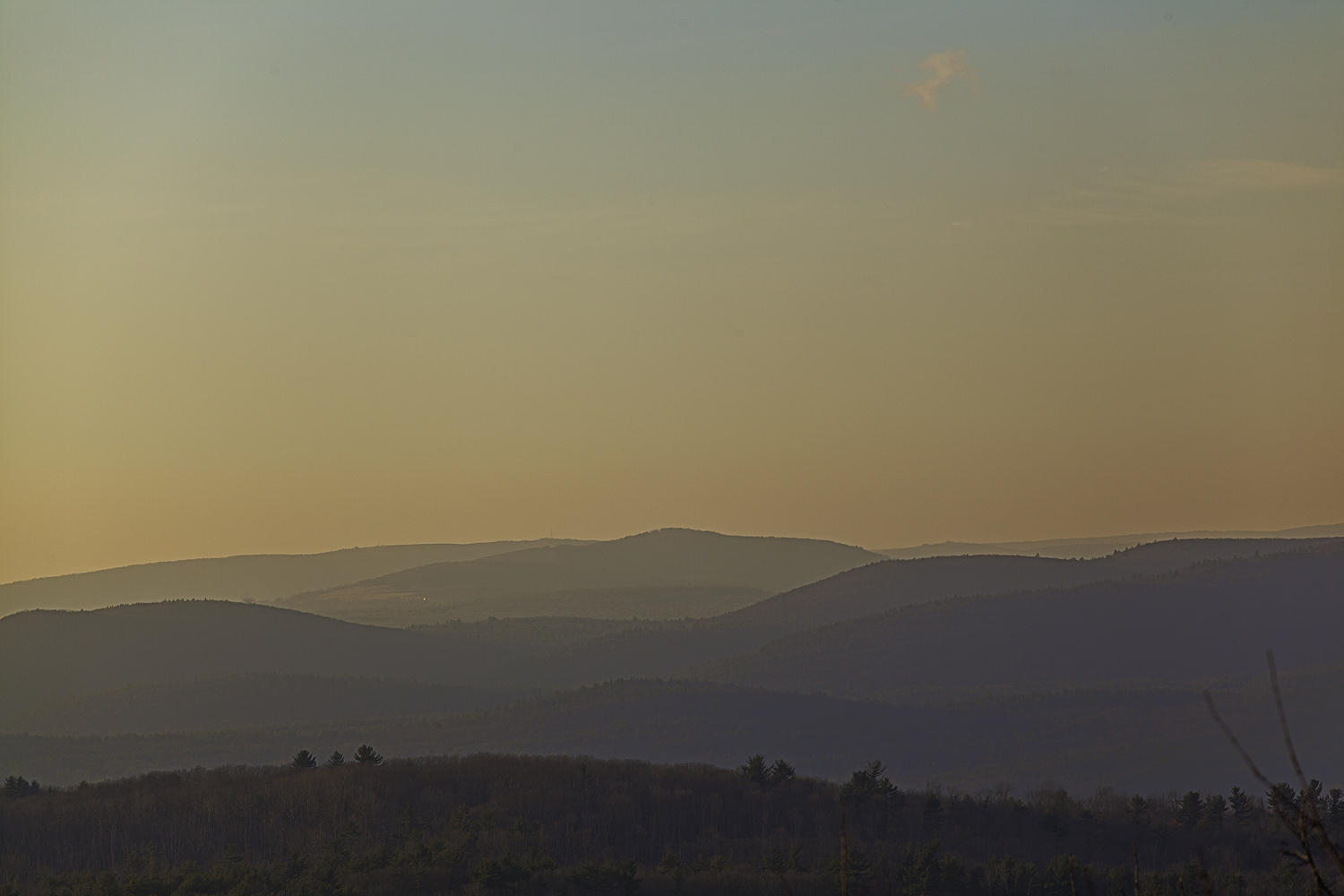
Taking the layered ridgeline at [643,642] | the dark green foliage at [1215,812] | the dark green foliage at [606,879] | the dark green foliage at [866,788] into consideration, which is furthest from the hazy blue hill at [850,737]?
the dark green foliage at [606,879]

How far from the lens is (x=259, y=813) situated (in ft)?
117

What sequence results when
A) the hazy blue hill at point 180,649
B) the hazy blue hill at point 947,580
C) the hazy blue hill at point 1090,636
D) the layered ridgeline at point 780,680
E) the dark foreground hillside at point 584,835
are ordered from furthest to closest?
1. the hazy blue hill at point 947,580
2. the hazy blue hill at point 180,649
3. the hazy blue hill at point 1090,636
4. the layered ridgeline at point 780,680
5. the dark foreground hillside at point 584,835

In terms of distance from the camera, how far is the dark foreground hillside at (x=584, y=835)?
28078 millimetres

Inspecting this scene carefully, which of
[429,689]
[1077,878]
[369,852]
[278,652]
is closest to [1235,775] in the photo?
[1077,878]

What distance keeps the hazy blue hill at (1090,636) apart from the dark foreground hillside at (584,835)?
8527 cm

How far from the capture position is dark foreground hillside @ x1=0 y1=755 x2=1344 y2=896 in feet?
92.1

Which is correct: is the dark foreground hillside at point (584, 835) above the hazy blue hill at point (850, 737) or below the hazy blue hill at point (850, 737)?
below

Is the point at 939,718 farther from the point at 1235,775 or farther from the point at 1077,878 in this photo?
the point at 1077,878

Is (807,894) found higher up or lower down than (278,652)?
lower down

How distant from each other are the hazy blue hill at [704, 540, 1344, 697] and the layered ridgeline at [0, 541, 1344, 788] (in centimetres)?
26

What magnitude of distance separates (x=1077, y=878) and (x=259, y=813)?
661 inches

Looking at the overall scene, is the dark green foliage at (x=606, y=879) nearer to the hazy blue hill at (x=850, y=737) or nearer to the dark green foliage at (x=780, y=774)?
the dark green foliage at (x=780, y=774)

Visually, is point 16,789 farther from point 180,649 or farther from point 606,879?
point 180,649

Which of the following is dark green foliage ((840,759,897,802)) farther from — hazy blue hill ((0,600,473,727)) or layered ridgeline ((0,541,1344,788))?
hazy blue hill ((0,600,473,727))
